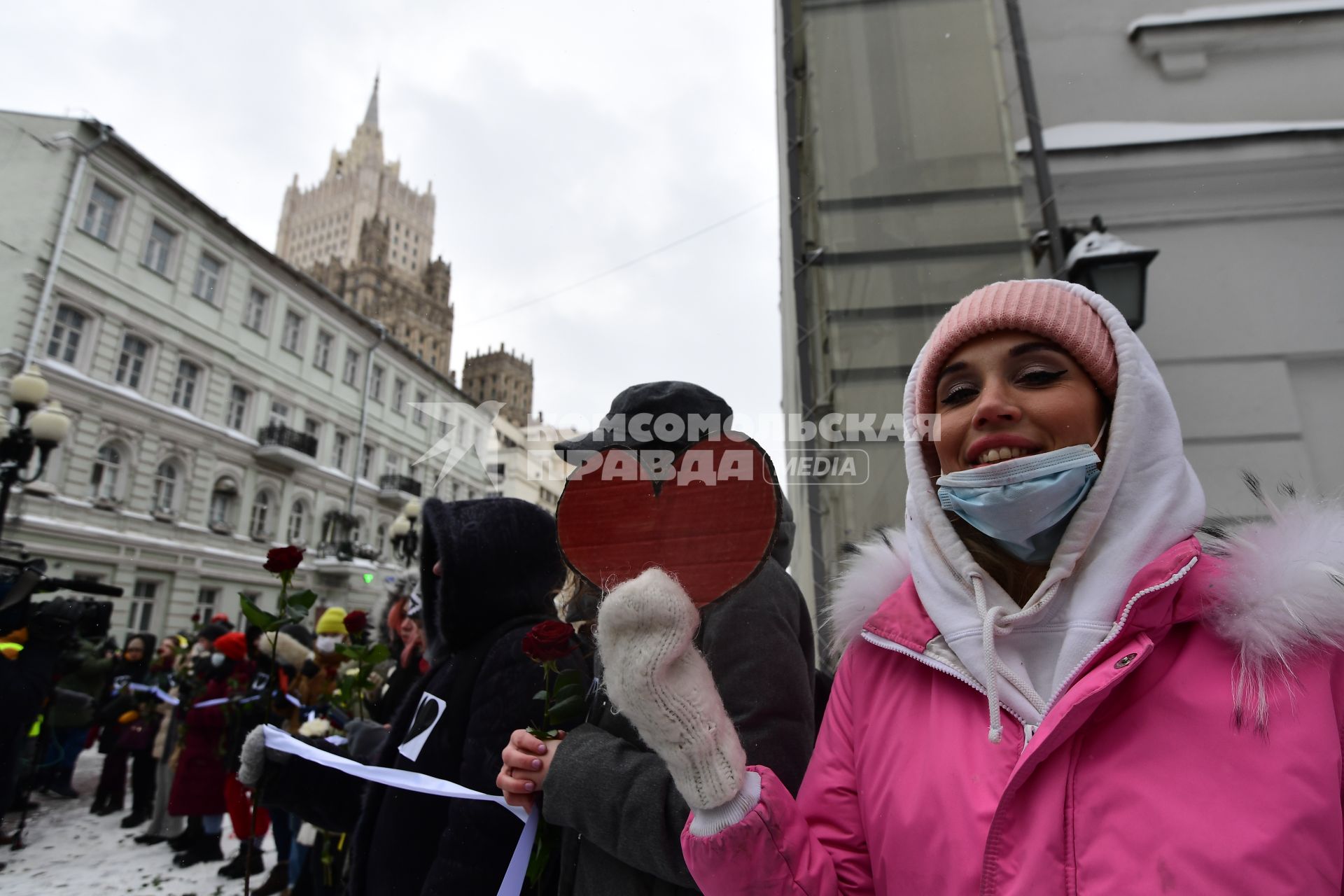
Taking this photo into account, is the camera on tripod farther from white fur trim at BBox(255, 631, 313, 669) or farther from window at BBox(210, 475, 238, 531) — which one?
window at BBox(210, 475, 238, 531)

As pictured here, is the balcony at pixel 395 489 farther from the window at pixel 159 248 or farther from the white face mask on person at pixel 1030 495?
the white face mask on person at pixel 1030 495

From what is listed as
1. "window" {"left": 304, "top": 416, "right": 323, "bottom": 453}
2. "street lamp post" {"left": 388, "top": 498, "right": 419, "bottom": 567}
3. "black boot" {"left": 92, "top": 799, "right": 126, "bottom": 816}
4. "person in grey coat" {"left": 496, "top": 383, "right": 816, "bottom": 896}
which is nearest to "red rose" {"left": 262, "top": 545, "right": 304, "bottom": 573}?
"person in grey coat" {"left": 496, "top": 383, "right": 816, "bottom": 896}

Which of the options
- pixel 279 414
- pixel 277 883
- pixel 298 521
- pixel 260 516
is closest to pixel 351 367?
pixel 279 414

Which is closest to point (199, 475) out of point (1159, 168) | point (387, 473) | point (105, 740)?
point (387, 473)

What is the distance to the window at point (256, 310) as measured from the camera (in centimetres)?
2339

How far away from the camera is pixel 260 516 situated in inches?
909

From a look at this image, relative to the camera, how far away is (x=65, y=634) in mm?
3463

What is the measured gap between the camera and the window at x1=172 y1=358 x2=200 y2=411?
20547mm

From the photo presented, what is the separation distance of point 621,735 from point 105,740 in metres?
9.88

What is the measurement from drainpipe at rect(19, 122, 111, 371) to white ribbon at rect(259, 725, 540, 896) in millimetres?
18408

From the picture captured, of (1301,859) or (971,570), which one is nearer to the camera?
(1301,859)

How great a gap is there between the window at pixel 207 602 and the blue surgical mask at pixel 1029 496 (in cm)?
2391

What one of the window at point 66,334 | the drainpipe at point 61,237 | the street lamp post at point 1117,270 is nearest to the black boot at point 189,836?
the street lamp post at point 1117,270

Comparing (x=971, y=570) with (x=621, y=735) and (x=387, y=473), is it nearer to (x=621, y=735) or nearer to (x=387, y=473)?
(x=621, y=735)
